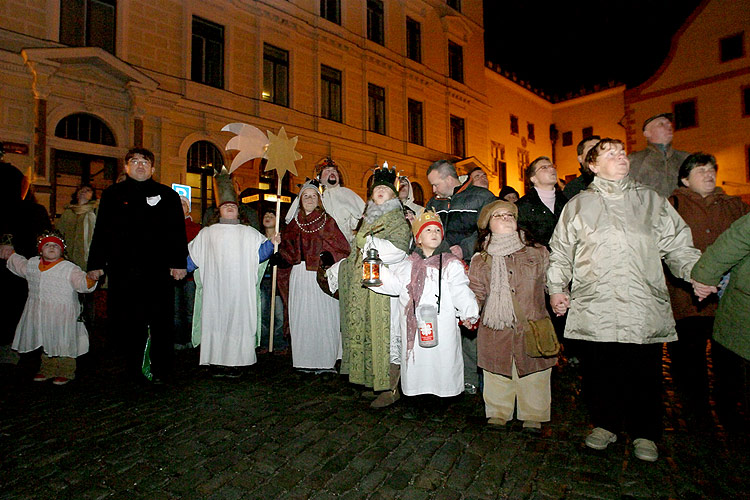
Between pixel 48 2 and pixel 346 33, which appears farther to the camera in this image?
pixel 346 33

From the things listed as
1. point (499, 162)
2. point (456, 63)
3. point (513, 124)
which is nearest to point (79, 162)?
point (456, 63)

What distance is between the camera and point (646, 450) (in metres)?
2.78

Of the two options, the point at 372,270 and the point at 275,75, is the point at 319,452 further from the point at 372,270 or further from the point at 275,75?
the point at 275,75

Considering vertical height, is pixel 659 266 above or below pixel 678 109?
below

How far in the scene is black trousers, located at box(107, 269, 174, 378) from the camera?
447 cm

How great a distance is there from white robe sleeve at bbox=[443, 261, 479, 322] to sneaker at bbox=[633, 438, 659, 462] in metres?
1.29

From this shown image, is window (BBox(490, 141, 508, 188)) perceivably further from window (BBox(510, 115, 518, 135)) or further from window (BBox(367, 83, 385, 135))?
window (BBox(367, 83, 385, 135))

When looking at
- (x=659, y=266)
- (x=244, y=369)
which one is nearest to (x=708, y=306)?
(x=659, y=266)

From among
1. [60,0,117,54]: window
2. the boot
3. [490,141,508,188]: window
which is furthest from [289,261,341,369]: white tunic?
[490,141,508,188]: window

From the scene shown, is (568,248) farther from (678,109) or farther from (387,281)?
(678,109)

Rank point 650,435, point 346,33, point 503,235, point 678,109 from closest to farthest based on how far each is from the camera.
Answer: point 650,435 → point 503,235 → point 346,33 → point 678,109

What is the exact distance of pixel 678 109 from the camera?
75.7ft

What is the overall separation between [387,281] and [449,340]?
0.69 m

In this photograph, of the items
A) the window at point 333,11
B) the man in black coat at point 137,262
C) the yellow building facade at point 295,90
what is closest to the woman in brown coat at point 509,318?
the man in black coat at point 137,262
